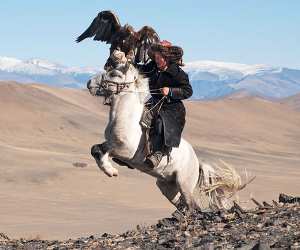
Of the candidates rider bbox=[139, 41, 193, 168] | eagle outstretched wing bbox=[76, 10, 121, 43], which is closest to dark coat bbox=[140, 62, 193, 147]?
rider bbox=[139, 41, 193, 168]

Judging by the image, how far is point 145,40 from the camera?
382 inches

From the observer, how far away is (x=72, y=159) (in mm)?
41562

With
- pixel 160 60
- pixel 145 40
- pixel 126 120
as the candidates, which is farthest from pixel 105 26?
pixel 126 120

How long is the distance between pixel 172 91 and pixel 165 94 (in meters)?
0.09

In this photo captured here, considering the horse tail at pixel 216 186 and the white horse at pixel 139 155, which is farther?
the horse tail at pixel 216 186

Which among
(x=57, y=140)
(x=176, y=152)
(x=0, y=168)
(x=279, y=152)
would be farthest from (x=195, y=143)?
(x=176, y=152)

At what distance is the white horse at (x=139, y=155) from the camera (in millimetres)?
9422

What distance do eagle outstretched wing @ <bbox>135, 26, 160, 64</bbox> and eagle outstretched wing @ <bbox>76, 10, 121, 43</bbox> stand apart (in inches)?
13.2

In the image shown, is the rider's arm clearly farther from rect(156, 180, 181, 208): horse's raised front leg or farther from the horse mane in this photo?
rect(156, 180, 181, 208): horse's raised front leg

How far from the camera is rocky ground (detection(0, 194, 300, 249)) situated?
8.33 m

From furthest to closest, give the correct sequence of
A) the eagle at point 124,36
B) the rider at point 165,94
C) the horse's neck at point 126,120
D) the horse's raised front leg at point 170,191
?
the horse's raised front leg at point 170,191 → the rider at point 165,94 → the eagle at point 124,36 → the horse's neck at point 126,120

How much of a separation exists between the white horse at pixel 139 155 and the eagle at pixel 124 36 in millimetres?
182

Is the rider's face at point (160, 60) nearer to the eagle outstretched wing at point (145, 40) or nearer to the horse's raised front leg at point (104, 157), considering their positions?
the eagle outstretched wing at point (145, 40)

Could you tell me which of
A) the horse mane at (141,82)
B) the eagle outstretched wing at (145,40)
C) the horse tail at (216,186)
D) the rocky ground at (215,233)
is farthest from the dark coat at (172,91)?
the rocky ground at (215,233)
